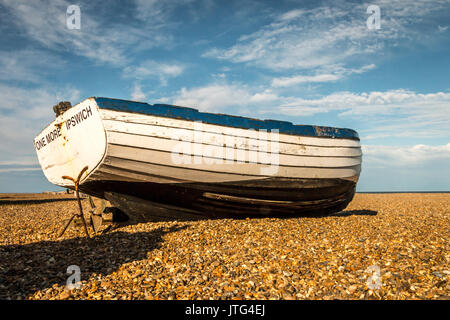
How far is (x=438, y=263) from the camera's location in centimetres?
488

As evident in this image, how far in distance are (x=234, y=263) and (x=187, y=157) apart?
2942 millimetres

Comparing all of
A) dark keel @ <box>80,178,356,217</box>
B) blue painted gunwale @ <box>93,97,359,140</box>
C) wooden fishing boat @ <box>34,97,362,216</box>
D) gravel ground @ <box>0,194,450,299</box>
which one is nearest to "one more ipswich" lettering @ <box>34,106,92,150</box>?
wooden fishing boat @ <box>34,97,362,216</box>

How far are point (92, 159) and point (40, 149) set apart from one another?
2.66m

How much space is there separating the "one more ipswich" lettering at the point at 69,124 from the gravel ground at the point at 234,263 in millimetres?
2507

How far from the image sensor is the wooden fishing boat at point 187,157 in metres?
6.68

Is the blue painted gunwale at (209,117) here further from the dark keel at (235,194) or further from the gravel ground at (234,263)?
the gravel ground at (234,263)

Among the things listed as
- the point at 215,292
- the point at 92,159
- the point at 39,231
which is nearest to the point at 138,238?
the point at 92,159

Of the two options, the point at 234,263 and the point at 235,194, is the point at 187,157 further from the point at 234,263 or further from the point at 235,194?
the point at 234,263

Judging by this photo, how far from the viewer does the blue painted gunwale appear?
6.63m

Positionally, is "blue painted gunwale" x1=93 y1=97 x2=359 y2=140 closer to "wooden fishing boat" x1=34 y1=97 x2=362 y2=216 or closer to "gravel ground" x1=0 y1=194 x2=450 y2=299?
"wooden fishing boat" x1=34 y1=97 x2=362 y2=216

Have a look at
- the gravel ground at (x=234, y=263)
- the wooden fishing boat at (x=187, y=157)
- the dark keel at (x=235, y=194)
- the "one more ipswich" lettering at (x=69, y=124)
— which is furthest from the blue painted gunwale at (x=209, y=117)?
the gravel ground at (x=234, y=263)

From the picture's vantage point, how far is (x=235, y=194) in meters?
7.96

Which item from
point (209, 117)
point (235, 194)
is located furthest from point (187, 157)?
point (235, 194)
